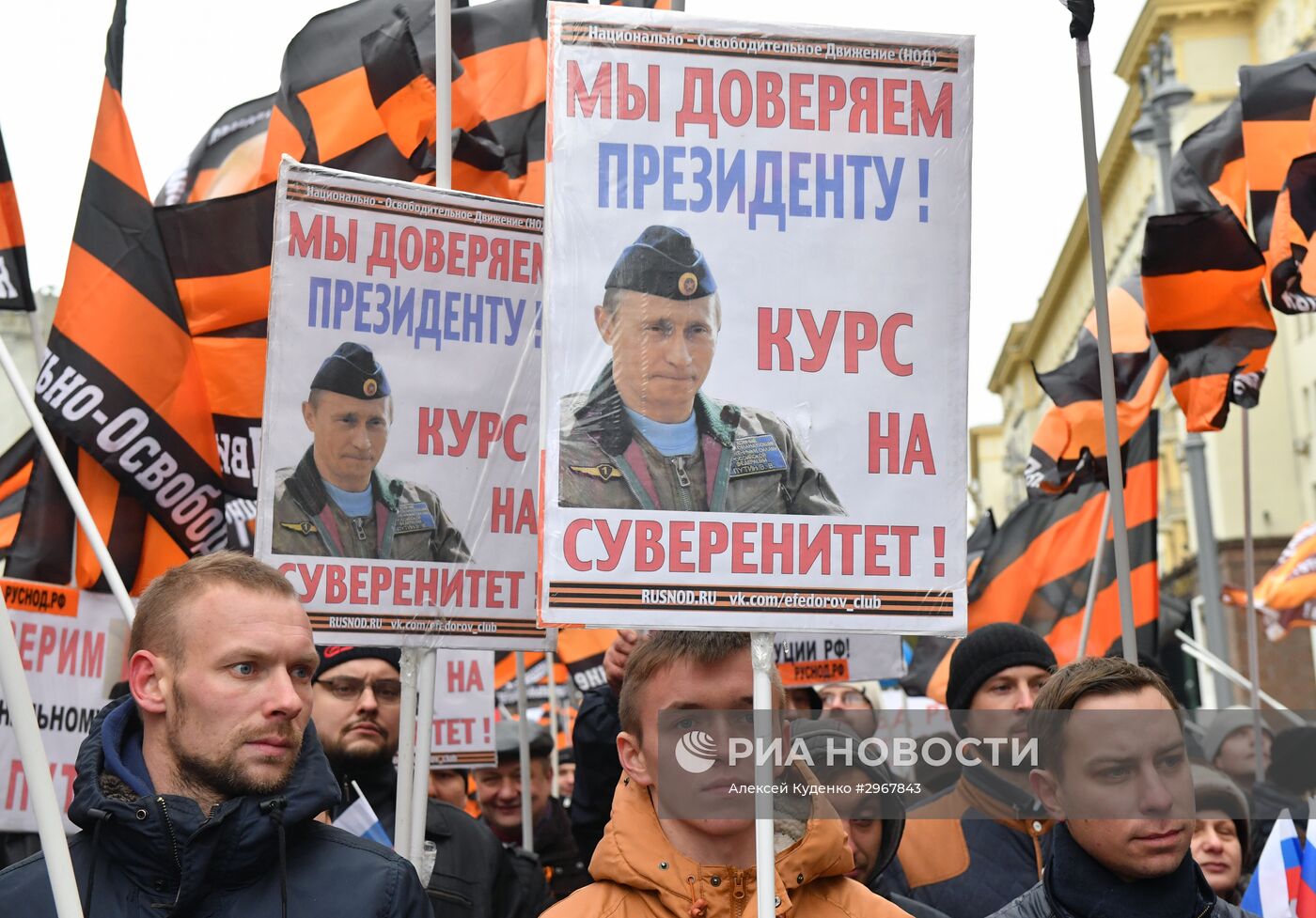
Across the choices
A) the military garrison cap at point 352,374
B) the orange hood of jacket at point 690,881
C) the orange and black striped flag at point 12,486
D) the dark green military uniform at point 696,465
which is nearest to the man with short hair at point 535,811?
the orange and black striped flag at point 12,486

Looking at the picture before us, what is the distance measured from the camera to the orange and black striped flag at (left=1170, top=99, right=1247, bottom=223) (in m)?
7.61

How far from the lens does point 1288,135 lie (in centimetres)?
692

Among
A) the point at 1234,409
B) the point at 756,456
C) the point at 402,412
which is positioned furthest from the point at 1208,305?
the point at 1234,409

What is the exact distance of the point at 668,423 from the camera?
3.44m

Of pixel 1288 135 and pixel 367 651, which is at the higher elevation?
pixel 1288 135

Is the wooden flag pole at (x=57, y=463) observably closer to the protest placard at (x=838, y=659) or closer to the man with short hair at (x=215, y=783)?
the man with short hair at (x=215, y=783)

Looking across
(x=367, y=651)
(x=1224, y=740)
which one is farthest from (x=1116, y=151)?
(x=367, y=651)

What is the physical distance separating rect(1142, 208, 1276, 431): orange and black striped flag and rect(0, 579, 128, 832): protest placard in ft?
14.9

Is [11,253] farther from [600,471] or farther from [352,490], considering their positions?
[600,471]

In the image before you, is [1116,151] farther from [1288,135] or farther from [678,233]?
[678,233]

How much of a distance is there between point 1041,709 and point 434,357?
2.08 metres

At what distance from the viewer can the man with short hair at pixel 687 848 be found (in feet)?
10.6

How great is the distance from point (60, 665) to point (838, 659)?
3990 millimetres

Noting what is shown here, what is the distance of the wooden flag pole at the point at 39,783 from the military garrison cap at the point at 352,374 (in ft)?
6.77
